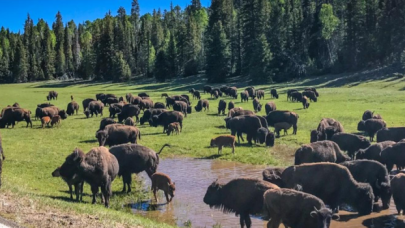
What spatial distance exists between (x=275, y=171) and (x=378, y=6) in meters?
77.8

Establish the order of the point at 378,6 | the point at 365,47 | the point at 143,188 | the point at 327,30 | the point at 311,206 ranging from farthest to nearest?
the point at 327,30 → the point at 378,6 → the point at 365,47 → the point at 143,188 → the point at 311,206

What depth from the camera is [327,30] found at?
294ft

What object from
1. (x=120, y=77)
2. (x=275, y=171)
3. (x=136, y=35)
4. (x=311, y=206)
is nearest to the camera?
(x=311, y=206)

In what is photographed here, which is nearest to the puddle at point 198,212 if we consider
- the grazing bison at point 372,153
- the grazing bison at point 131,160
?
the grazing bison at point 131,160

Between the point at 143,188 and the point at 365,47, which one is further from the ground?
the point at 365,47

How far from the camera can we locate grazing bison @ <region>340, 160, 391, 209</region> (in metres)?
14.6

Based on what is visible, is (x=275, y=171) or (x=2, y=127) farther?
(x=2, y=127)

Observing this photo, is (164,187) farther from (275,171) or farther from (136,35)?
(136,35)

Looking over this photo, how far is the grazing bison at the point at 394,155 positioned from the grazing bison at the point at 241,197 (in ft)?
25.9

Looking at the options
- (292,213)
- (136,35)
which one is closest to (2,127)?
(292,213)

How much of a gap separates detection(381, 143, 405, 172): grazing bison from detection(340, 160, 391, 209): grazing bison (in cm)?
332

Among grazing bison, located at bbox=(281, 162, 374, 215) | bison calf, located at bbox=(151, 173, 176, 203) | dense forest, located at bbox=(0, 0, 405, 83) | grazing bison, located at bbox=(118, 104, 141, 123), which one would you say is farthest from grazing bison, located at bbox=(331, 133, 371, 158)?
dense forest, located at bbox=(0, 0, 405, 83)

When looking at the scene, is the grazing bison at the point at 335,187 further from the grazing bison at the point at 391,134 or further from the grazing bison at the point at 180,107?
the grazing bison at the point at 180,107

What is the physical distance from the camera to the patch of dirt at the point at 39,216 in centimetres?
963
